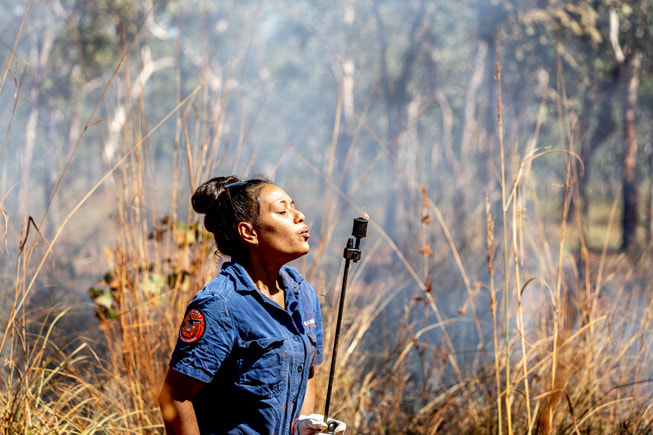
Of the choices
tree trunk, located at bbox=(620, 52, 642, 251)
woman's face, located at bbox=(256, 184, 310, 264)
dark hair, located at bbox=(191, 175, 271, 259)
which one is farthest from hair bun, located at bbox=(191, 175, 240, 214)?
tree trunk, located at bbox=(620, 52, 642, 251)

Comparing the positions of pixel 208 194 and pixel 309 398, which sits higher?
pixel 208 194

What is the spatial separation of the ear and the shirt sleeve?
132mm

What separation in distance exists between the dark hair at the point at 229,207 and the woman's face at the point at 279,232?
17 mm

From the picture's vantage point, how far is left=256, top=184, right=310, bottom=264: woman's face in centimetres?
118

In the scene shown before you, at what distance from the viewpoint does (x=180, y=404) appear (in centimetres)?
108

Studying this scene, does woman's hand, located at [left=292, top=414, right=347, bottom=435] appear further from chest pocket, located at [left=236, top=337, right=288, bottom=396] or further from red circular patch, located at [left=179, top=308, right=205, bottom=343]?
red circular patch, located at [left=179, top=308, right=205, bottom=343]

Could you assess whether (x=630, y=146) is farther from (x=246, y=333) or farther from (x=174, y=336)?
(x=246, y=333)

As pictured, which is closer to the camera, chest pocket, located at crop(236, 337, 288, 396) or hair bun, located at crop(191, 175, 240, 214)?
chest pocket, located at crop(236, 337, 288, 396)

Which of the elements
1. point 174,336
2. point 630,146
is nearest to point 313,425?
point 174,336

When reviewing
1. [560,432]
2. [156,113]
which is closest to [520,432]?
[560,432]

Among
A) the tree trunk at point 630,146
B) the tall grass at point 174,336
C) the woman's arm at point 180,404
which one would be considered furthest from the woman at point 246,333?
the tree trunk at point 630,146

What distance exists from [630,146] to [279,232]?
26.8ft

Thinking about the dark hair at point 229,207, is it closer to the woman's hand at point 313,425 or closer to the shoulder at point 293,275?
the shoulder at point 293,275

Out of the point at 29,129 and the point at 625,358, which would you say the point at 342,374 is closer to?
the point at 625,358
